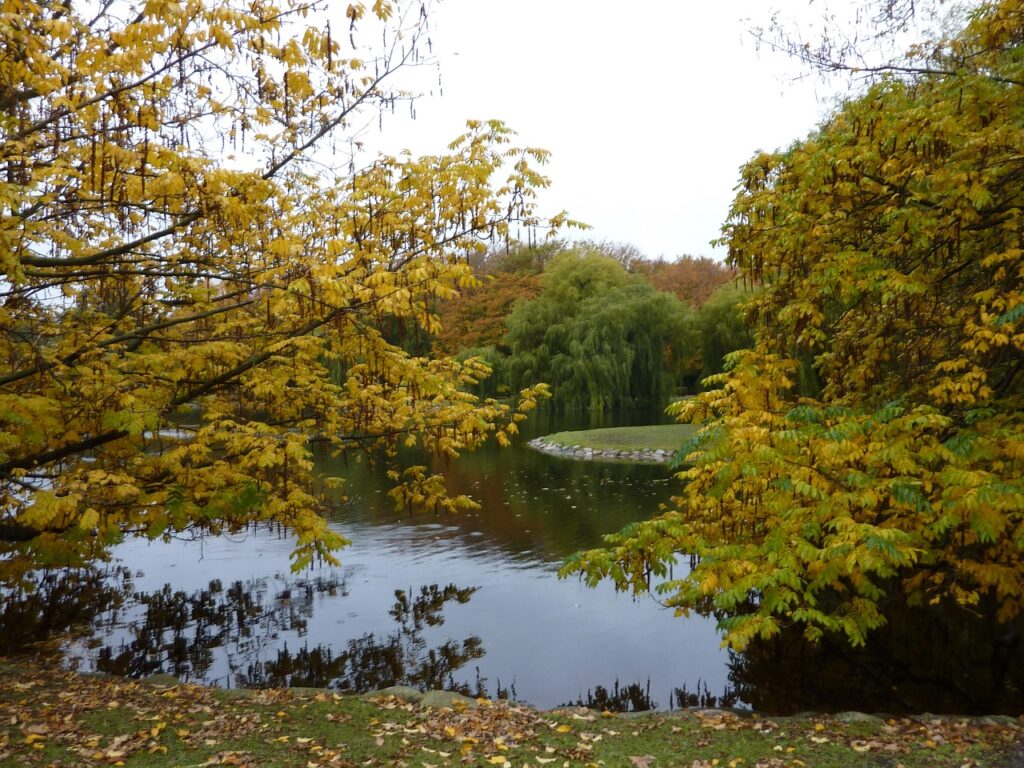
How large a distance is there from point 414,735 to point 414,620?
4705 millimetres

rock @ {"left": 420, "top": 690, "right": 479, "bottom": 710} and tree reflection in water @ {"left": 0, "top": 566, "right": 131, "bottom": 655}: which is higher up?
tree reflection in water @ {"left": 0, "top": 566, "right": 131, "bottom": 655}

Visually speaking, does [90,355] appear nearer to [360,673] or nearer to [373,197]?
[373,197]

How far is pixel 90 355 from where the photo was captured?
20.4 ft

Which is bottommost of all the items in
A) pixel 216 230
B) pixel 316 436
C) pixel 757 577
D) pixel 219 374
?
pixel 757 577

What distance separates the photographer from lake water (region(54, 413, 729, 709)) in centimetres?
830

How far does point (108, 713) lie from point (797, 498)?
5613 millimetres

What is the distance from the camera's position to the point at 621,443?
2647 centimetres

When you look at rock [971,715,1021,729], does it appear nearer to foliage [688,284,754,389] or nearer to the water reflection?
the water reflection

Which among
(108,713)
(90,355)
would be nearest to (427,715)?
(108,713)

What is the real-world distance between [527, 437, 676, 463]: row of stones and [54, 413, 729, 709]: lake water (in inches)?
320

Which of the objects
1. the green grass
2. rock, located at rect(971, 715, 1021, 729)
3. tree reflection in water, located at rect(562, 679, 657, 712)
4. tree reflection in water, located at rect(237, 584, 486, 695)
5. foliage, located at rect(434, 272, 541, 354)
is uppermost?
foliage, located at rect(434, 272, 541, 354)

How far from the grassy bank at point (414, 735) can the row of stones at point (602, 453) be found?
17881 mm

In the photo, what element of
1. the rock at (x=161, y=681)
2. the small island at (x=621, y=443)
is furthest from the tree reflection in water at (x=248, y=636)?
the small island at (x=621, y=443)

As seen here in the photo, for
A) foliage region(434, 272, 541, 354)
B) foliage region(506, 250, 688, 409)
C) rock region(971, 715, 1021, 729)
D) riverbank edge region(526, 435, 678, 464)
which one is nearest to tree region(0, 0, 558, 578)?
rock region(971, 715, 1021, 729)
